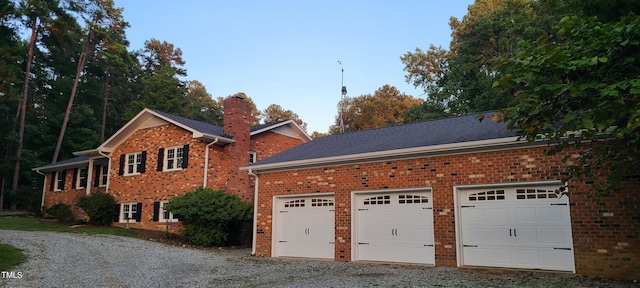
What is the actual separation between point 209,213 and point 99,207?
7725mm

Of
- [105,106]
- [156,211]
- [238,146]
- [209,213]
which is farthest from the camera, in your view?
[105,106]

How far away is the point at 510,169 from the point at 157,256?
944 centimetres

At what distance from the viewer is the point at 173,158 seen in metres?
19.8

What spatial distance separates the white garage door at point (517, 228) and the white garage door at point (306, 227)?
3.83 meters

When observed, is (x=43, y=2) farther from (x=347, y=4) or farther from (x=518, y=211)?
(x=518, y=211)

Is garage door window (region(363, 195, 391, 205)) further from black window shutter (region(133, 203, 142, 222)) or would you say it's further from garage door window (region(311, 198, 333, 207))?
black window shutter (region(133, 203, 142, 222))

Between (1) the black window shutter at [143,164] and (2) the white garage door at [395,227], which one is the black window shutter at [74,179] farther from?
(2) the white garage door at [395,227]

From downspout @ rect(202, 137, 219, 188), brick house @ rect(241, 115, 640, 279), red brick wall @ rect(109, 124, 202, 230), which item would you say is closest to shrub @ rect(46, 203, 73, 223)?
red brick wall @ rect(109, 124, 202, 230)

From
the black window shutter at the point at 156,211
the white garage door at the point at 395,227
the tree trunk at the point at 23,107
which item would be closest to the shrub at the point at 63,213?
the black window shutter at the point at 156,211

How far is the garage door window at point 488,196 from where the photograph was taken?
9.87 metres

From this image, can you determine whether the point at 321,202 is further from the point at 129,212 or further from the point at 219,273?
the point at 129,212

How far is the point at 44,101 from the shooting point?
37.0 metres

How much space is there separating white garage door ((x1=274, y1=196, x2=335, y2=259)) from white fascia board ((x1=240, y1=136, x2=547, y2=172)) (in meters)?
1.05

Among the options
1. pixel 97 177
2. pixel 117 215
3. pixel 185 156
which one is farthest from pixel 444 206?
pixel 97 177
